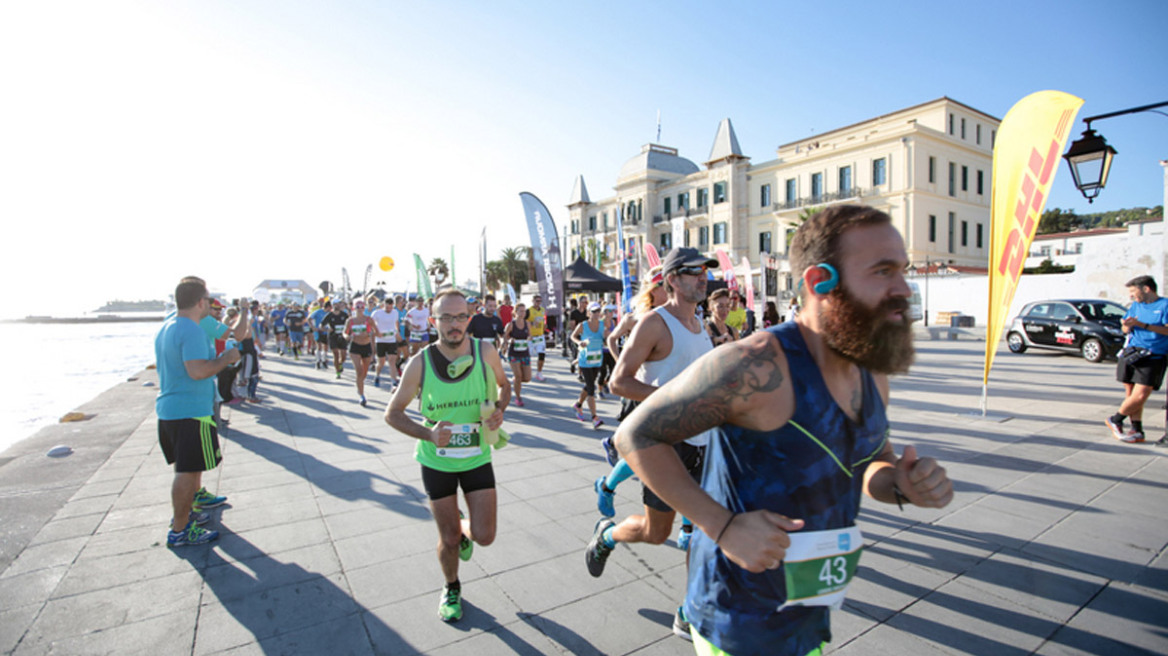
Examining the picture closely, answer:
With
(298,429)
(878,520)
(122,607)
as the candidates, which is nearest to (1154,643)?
(878,520)

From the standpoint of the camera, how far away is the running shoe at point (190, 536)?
160 inches

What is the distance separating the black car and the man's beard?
56.5 ft

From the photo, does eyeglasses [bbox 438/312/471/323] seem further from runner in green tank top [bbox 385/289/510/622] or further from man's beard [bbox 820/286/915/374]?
man's beard [bbox 820/286/915/374]

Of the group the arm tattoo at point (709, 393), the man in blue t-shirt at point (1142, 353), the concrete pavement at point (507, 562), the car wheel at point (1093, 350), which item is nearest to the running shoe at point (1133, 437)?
the man in blue t-shirt at point (1142, 353)

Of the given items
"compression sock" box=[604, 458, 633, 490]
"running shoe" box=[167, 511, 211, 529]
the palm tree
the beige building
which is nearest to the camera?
"compression sock" box=[604, 458, 633, 490]

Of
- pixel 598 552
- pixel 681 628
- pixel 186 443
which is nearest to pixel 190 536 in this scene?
pixel 186 443

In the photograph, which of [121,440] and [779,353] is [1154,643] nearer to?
[779,353]

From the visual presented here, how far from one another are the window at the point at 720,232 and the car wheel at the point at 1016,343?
32131 mm

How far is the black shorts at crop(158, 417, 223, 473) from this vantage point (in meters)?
4.09

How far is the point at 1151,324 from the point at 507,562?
25.1ft

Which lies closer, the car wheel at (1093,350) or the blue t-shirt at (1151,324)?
the blue t-shirt at (1151,324)

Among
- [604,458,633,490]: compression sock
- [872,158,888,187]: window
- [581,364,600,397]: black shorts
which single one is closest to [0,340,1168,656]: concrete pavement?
[604,458,633,490]: compression sock

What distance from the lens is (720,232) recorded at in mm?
48719

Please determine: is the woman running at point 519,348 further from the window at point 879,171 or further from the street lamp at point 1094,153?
the window at point 879,171
